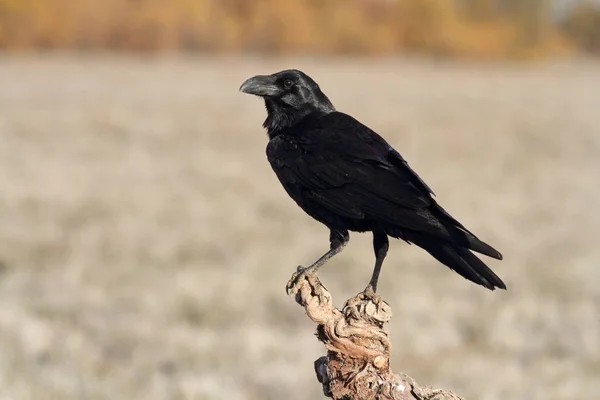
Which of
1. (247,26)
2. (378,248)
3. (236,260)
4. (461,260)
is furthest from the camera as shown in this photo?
(247,26)

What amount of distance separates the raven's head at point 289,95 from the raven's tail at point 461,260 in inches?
22.5

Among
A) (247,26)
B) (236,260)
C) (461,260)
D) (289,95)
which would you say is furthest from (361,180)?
(247,26)

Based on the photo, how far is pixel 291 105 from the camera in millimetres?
2701

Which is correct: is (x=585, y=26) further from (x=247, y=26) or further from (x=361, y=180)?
(x=361, y=180)

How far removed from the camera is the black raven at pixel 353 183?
7.22 feet

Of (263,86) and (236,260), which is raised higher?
(236,260)

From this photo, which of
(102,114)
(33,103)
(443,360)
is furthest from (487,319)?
(33,103)

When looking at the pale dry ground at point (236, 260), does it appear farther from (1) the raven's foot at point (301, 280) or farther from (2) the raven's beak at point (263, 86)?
(2) the raven's beak at point (263, 86)

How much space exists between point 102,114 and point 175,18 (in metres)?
21.4

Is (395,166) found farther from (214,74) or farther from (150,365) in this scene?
(214,74)

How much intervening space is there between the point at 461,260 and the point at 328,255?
498 millimetres

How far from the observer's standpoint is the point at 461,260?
216 cm

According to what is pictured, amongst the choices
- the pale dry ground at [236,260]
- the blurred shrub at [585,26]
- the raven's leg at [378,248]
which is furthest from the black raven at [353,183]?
the blurred shrub at [585,26]

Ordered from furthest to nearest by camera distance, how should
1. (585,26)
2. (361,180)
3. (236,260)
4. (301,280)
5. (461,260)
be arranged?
1. (585,26)
2. (236,260)
3. (301,280)
4. (361,180)
5. (461,260)
